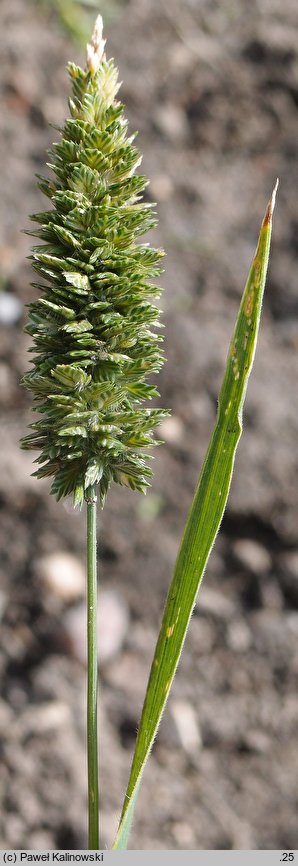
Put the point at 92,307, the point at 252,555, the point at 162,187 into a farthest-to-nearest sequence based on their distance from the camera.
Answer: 1. the point at 162,187
2. the point at 252,555
3. the point at 92,307

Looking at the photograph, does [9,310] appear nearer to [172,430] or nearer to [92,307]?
[172,430]

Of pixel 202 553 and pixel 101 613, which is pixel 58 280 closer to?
pixel 202 553

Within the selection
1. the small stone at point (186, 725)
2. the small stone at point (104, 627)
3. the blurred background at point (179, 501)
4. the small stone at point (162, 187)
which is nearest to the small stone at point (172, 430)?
the blurred background at point (179, 501)

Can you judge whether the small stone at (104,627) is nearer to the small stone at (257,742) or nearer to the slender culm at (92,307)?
the small stone at (257,742)

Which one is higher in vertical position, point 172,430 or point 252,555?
point 172,430

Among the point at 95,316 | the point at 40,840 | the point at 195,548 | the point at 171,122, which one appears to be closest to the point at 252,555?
the point at 40,840
